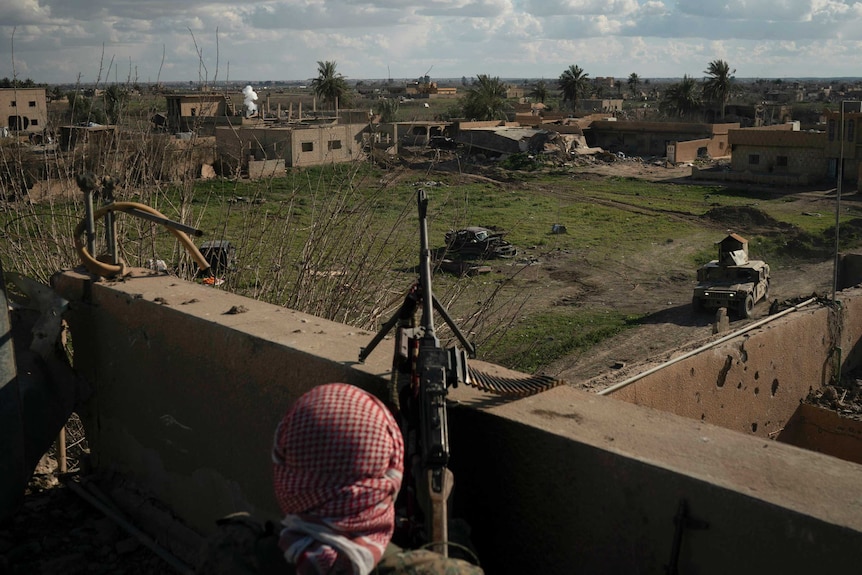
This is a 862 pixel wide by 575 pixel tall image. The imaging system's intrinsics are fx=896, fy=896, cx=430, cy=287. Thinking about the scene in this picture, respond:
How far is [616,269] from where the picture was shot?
76.5 feet

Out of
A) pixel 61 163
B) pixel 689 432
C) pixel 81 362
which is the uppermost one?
pixel 61 163

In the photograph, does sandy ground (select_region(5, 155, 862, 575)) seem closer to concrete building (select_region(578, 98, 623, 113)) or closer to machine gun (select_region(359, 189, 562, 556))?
machine gun (select_region(359, 189, 562, 556))

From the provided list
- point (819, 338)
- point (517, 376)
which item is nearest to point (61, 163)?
point (517, 376)

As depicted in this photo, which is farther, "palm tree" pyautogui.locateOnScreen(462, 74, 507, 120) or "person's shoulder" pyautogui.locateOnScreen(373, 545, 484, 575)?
"palm tree" pyautogui.locateOnScreen(462, 74, 507, 120)

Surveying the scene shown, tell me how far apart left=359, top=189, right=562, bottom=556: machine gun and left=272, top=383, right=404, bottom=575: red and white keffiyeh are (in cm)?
14

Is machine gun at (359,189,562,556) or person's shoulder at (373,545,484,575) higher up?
machine gun at (359,189,562,556)

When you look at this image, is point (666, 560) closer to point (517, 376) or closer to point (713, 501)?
point (713, 501)

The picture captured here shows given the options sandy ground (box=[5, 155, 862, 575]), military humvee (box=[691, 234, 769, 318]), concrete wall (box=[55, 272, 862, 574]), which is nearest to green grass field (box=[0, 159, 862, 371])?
sandy ground (box=[5, 155, 862, 575])

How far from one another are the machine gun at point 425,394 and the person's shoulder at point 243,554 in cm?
32

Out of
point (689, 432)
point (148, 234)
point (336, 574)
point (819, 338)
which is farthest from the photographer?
point (819, 338)

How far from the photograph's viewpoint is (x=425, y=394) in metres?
2.18

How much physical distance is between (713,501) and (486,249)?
21.1m

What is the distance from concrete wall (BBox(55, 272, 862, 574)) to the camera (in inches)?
79.2

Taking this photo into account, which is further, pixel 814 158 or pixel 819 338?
pixel 814 158
